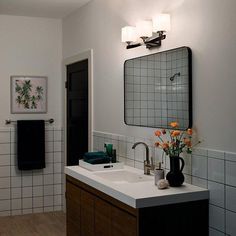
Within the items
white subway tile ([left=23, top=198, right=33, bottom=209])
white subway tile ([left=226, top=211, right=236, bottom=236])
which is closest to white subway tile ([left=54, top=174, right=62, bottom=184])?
white subway tile ([left=23, top=198, right=33, bottom=209])

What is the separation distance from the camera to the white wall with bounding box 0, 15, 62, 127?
497 cm

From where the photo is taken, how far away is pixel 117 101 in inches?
148

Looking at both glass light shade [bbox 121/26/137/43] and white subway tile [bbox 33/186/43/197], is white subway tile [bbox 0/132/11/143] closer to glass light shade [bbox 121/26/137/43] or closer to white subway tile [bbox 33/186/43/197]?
white subway tile [bbox 33/186/43/197]

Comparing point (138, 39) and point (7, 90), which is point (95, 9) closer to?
point (138, 39)

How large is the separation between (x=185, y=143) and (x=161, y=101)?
19.8 inches

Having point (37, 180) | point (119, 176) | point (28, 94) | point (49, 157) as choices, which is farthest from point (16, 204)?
point (119, 176)

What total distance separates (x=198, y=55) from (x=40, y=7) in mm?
2632

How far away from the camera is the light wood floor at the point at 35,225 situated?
442cm

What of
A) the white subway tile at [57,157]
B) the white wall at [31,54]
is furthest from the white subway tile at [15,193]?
the white wall at [31,54]

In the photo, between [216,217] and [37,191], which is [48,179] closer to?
[37,191]

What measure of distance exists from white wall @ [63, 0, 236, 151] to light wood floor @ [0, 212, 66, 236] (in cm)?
143

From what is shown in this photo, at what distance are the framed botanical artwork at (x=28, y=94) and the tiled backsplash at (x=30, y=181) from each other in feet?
0.97

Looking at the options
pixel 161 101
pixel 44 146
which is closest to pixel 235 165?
pixel 161 101

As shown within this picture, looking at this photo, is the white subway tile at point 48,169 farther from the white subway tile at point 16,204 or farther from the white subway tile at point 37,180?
the white subway tile at point 16,204
